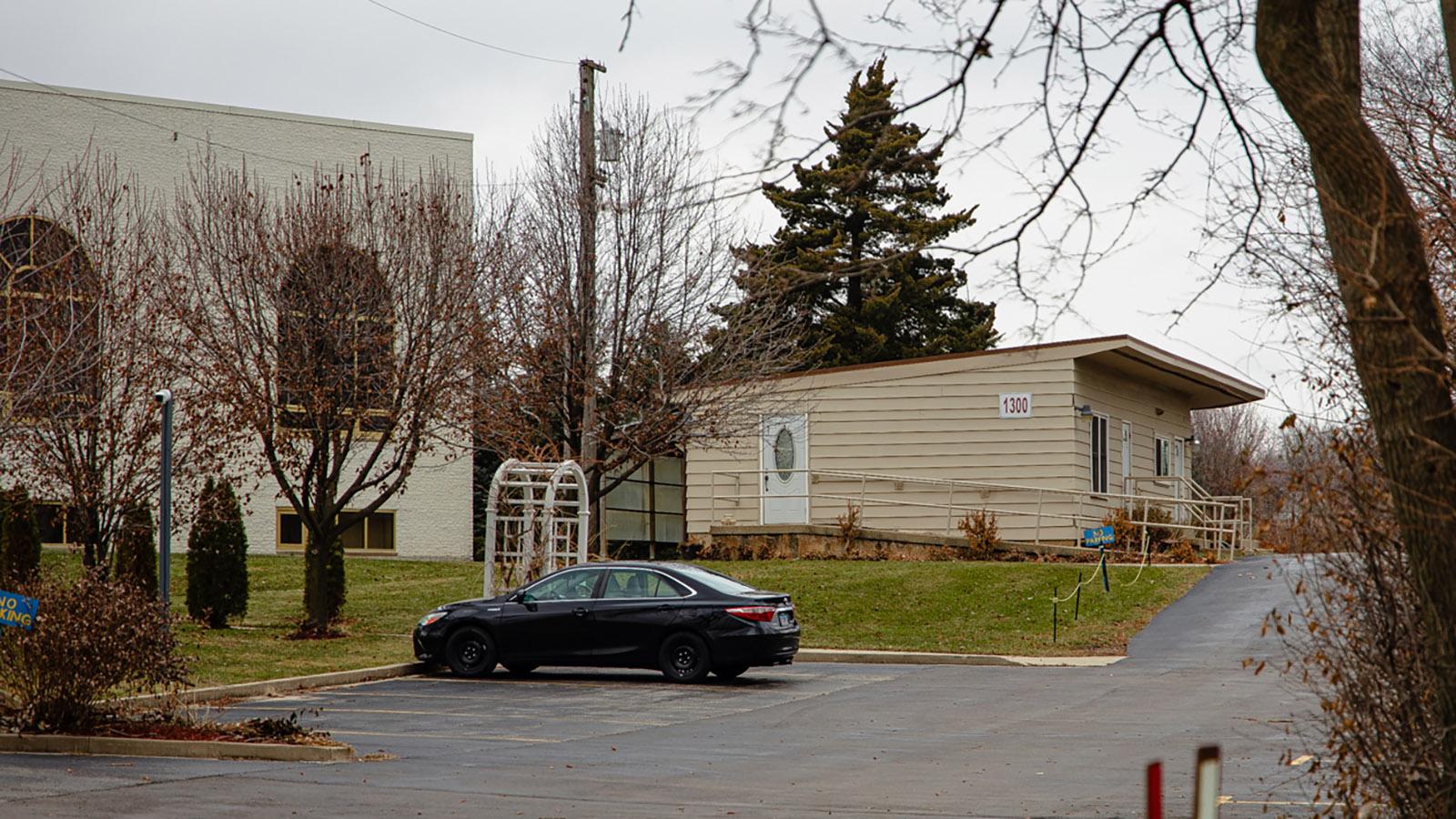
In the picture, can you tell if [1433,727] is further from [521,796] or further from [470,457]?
[470,457]

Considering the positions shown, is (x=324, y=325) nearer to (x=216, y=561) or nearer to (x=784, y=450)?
(x=216, y=561)

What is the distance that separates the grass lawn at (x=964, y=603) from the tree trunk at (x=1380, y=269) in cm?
1615

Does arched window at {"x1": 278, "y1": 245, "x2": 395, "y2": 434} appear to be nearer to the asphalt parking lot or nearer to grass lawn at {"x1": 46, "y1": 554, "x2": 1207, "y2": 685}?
grass lawn at {"x1": 46, "y1": 554, "x2": 1207, "y2": 685}

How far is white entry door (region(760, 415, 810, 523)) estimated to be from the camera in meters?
33.0

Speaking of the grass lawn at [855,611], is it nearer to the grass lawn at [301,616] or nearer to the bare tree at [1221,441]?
the grass lawn at [301,616]

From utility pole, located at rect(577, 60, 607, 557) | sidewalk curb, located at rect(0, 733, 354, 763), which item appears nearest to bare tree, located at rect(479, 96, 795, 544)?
utility pole, located at rect(577, 60, 607, 557)

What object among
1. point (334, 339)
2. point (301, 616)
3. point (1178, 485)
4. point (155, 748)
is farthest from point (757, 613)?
point (1178, 485)

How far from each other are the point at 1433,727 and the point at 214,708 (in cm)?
1284

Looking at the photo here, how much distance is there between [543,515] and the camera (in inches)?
978

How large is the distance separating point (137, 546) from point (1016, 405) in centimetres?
1637

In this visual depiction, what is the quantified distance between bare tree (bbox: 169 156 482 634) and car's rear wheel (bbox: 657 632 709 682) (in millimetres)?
5453

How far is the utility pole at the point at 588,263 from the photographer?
83.4 feet

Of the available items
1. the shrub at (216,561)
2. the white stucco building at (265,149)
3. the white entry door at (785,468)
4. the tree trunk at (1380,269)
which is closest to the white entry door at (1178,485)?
the white entry door at (785,468)

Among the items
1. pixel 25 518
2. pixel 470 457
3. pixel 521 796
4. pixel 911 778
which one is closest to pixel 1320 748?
pixel 911 778
